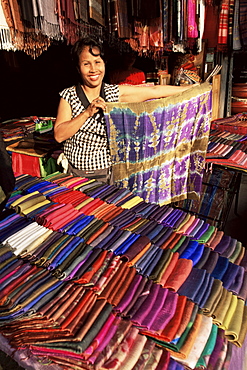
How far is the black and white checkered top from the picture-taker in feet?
7.40

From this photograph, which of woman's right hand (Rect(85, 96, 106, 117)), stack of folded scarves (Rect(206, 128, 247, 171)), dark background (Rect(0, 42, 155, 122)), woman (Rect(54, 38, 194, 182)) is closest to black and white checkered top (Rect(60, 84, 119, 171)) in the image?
woman (Rect(54, 38, 194, 182))

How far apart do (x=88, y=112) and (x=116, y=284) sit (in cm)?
132

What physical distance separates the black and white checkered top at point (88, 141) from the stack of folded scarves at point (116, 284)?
25.7 inches

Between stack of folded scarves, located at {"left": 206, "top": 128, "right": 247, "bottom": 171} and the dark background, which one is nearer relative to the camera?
stack of folded scarves, located at {"left": 206, "top": 128, "right": 247, "bottom": 171}

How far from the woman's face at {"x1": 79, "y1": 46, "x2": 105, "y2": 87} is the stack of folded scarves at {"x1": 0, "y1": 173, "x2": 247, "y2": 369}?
3.41ft

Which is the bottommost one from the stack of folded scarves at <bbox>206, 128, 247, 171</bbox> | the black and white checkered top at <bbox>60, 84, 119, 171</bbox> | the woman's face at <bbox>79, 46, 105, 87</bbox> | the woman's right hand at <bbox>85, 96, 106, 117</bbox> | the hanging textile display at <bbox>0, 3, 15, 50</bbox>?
the stack of folded scarves at <bbox>206, 128, 247, 171</bbox>

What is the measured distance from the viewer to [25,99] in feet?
21.7

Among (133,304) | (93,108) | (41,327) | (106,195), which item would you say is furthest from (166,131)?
(41,327)

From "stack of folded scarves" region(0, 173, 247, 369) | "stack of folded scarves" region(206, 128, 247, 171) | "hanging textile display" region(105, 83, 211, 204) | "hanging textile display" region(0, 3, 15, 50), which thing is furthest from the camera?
"stack of folded scarves" region(206, 128, 247, 171)

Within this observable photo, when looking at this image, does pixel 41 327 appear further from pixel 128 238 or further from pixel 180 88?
pixel 180 88

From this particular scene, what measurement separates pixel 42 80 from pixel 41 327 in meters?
6.23

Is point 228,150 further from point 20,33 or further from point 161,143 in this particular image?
point 20,33

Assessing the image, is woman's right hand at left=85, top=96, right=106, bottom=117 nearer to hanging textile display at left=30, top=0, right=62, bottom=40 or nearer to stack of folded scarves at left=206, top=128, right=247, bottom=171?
hanging textile display at left=30, top=0, right=62, bottom=40

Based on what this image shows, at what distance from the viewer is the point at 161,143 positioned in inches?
107
